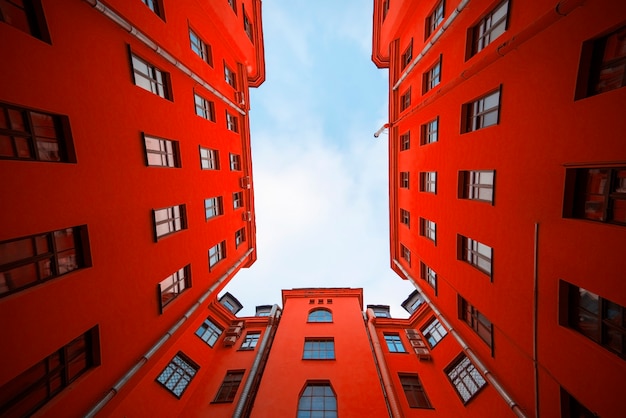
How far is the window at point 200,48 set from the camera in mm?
14055

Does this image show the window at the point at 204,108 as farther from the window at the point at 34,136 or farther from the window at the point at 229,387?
the window at the point at 229,387

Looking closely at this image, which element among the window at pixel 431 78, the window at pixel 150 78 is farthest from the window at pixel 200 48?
the window at pixel 431 78

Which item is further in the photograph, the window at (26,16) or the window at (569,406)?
the window at (569,406)

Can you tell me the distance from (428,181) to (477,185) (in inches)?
196

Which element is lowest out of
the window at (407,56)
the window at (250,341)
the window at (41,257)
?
the window at (250,341)

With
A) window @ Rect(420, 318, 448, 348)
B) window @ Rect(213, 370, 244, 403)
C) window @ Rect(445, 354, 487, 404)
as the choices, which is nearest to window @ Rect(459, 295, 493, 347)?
window @ Rect(445, 354, 487, 404)

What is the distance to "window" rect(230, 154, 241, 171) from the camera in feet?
62.2

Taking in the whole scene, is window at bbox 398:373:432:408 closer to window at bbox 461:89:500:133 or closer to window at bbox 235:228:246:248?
window at bbox 235:228:246:248

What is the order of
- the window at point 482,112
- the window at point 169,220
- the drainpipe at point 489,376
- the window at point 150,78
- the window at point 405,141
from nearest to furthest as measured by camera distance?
the drainpipe at point 489,376
the window at point 482,112
the window at point 150,78
the window at point 169,220
the window at point 405,141

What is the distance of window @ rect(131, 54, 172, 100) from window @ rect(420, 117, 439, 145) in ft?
45.1

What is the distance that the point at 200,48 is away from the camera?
15.1m

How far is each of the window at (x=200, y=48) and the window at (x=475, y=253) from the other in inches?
680

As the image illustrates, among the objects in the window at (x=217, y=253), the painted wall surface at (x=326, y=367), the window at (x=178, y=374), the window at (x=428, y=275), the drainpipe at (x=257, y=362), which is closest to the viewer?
the painted wall surface at (x=326, y=367)

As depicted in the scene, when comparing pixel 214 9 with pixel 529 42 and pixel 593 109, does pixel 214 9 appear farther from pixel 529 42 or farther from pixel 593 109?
pixel 593 109
